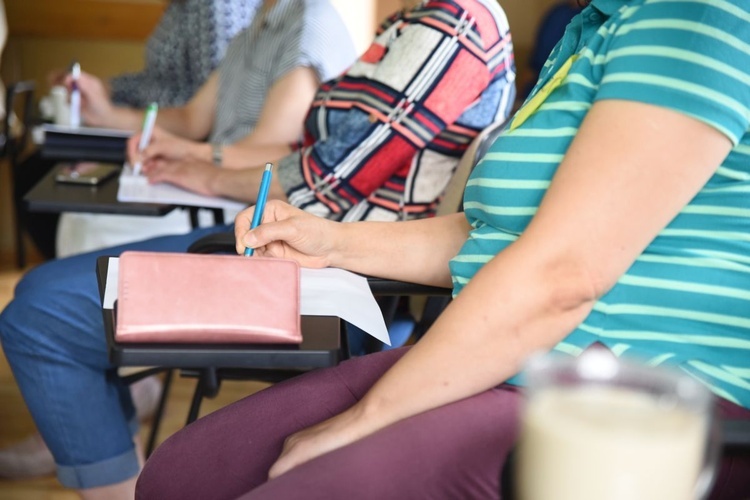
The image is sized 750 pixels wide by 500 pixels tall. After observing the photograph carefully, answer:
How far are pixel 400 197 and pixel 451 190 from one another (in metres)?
0.18

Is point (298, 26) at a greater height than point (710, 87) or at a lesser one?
lesser

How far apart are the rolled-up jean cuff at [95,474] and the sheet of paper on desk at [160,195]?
0.44 meters

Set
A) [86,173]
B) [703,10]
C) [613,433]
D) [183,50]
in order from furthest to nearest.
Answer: [183,50] < [86,173] < [703,10] < [613,433]

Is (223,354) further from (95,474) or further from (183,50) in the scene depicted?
(183,50)

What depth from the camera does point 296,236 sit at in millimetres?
1199

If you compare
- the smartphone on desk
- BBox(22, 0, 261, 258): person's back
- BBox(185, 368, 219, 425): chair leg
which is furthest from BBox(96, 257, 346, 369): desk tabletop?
BBox(22, 0, 261, 258): person's back

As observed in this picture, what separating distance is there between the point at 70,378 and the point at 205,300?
80cm

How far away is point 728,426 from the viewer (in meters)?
0.74

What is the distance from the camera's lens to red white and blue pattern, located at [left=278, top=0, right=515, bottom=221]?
5.14ft

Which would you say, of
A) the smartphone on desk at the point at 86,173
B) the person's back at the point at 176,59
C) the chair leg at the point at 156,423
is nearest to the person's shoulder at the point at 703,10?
the smartphone on desk at the point at 86,173

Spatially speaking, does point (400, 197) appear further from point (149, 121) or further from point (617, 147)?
point (617, 147)

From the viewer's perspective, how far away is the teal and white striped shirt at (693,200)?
0.82 m

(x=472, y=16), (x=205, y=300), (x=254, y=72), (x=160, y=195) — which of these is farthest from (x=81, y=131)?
(x=205, y=300)

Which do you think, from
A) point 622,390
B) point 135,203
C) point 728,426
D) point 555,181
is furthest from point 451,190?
point 622,390
